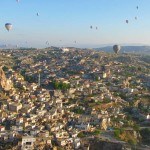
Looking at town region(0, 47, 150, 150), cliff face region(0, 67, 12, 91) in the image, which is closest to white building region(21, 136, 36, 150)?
town region(0, 47, 150, 150)

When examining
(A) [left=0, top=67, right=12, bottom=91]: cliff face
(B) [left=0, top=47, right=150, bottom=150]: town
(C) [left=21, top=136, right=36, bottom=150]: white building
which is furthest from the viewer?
(A) [left=0, top=67, right=12, bottom=91]: cliff face

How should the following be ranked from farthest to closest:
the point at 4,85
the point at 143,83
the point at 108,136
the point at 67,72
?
1. the point at 67,72
2. the point at 143,83
3. the point at 4,85
4. the point at 108,136

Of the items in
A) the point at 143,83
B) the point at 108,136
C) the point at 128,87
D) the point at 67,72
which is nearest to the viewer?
the point at 108,136

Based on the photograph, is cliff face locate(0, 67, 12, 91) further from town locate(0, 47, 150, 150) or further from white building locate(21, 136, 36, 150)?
white building locate(21, 136, 36, 150)

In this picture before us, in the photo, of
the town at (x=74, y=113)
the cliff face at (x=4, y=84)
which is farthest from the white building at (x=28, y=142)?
the cliff face at (x=4, y=84)

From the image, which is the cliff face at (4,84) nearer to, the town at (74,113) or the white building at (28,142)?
the town at (74,113)

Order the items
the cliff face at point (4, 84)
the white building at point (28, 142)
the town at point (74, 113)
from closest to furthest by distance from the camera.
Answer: the white building at point (28, 142) → the town at point (74, 113) → the cliff face at point (4, 84)

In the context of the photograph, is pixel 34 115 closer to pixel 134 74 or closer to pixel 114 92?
pixel 114 92

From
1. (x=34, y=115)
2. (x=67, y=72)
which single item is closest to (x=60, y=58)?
(x=67, y=72)

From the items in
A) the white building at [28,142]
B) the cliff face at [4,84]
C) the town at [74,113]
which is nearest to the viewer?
the white building at [28,142]
